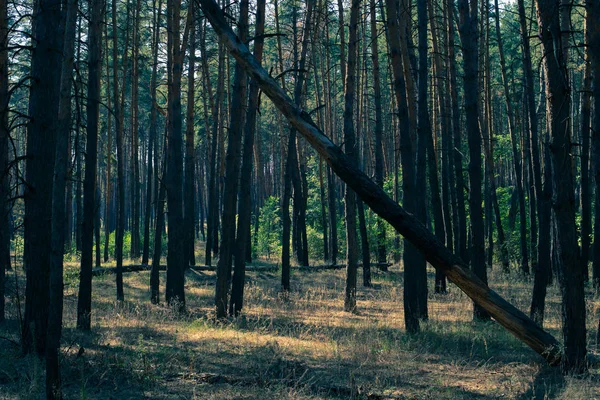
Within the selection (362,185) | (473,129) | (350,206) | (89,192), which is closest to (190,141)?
(350,206)

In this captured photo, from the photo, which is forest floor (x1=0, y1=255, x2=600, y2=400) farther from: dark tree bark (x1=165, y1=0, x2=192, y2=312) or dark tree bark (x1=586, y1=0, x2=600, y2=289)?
dark tree bark (x1=586, y1=0, x2=600, y2=289)

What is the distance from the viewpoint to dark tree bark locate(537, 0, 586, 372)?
23.6 feet

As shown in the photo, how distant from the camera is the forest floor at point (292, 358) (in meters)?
6.54

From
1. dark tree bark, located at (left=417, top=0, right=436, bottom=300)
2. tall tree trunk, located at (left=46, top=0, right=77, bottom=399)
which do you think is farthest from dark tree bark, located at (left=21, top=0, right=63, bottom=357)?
dark tree bark, located at (left=417, top=0, right=436, bottom=300)

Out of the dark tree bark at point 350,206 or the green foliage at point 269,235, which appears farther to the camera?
the green foliage at point 269,235

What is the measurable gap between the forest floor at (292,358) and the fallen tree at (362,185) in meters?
1.83

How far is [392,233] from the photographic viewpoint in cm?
2491

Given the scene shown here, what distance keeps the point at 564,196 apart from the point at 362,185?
3729mm

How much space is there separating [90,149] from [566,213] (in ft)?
28.9

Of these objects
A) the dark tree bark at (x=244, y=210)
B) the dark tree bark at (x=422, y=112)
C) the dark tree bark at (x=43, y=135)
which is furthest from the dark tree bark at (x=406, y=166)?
the dark tree bark at (x=43, y=135)

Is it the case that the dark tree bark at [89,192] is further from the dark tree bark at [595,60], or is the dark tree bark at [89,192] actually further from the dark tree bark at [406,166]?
the dark tree bark at [595,60]

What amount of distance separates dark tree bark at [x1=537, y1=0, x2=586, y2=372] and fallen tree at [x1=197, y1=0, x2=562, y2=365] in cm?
236

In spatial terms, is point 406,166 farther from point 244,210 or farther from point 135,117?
point 135,117

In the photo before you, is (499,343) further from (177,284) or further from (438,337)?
(177,284)
